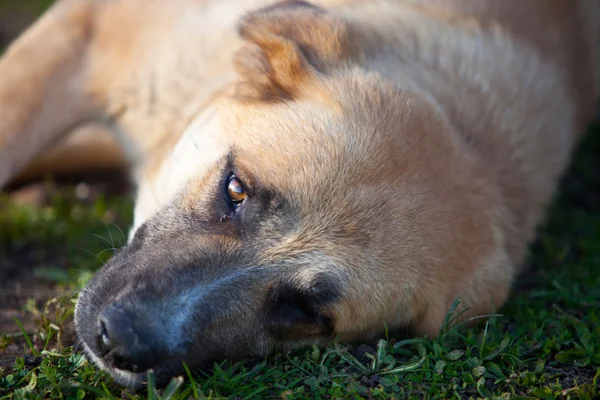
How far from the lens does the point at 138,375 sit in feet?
8.06

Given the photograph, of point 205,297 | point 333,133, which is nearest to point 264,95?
point 333,133

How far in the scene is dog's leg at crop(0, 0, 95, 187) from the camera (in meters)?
3.84

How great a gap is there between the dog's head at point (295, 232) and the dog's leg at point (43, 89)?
41.5 inches

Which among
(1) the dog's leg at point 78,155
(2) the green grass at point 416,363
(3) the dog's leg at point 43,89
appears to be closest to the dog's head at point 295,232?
(2) the green grass at point 416,363

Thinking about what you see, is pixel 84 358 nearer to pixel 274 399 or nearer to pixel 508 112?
pixel 274 399

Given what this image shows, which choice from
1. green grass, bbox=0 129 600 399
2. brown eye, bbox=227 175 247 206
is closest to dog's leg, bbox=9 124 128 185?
green grass, bbox=0 129 600 399

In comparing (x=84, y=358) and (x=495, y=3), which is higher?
(x=495, y=3)

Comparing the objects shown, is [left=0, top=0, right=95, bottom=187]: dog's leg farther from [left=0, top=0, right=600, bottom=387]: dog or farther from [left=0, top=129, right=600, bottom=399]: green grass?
[left=0, top=129, right=600, bottom=399]: green grass

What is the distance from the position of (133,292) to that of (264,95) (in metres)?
1.11

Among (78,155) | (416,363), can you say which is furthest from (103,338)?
(78,155)

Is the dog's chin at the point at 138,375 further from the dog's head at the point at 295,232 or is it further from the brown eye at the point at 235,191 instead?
the brown eye at the point at 235,191

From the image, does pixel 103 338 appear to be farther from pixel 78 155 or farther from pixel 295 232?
pixel 78 155

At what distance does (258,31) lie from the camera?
129 inches

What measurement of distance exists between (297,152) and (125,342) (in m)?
1.00
